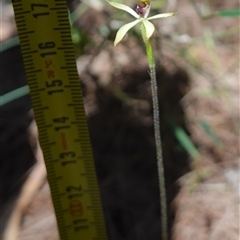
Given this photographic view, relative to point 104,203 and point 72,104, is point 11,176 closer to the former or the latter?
point 104,203

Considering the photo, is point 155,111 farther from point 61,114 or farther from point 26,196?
point 26,196

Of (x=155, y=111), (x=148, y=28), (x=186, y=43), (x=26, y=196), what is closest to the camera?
(x=148, y=28)

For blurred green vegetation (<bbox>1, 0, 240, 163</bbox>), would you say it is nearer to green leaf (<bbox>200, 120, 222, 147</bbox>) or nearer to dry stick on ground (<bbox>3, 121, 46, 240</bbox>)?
green leaf (<bbox>200, 120, 222, 147</bbox>)

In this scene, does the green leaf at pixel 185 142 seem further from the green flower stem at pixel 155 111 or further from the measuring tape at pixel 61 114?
the measuring tape at pixel 61 114

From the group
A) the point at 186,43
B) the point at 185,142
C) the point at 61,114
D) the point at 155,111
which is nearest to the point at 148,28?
the point at 155,111

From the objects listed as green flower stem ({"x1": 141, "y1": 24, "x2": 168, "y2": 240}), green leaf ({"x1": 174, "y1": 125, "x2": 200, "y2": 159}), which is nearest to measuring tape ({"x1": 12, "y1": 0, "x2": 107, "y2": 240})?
green flower stem ({"x1": 141, "y1": 24, "x2": 168, "y2": 240})

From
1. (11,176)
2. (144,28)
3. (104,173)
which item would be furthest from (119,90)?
(144,28)
